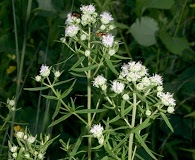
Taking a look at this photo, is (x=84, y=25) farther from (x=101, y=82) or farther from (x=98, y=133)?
(x=98, y=133)

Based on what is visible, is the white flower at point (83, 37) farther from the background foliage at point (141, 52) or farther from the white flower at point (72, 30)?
the background foliage at point (141, 52)

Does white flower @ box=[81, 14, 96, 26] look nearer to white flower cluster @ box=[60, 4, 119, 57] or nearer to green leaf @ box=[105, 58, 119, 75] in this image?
white flower cluster @ box=[60, 4, 119, 57]

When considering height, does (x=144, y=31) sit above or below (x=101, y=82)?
above

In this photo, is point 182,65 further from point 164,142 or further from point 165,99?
point 165,99

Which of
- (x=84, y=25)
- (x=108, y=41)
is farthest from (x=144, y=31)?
(x=108, y=41)

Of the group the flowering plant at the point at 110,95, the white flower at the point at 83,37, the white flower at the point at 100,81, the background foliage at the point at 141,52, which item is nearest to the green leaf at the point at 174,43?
the background foliage at the point at 141,52

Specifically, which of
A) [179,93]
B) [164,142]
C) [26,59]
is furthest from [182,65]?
[26,59]

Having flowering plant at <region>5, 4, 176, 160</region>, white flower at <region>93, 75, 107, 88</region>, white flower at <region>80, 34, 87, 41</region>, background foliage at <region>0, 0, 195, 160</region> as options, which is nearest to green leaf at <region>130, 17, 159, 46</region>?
background foliage at <region>0, 0, 195, 160</region>

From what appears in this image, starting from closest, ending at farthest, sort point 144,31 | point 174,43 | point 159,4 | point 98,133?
point 98,133, point 159,4, point 174,43, point 144,31
